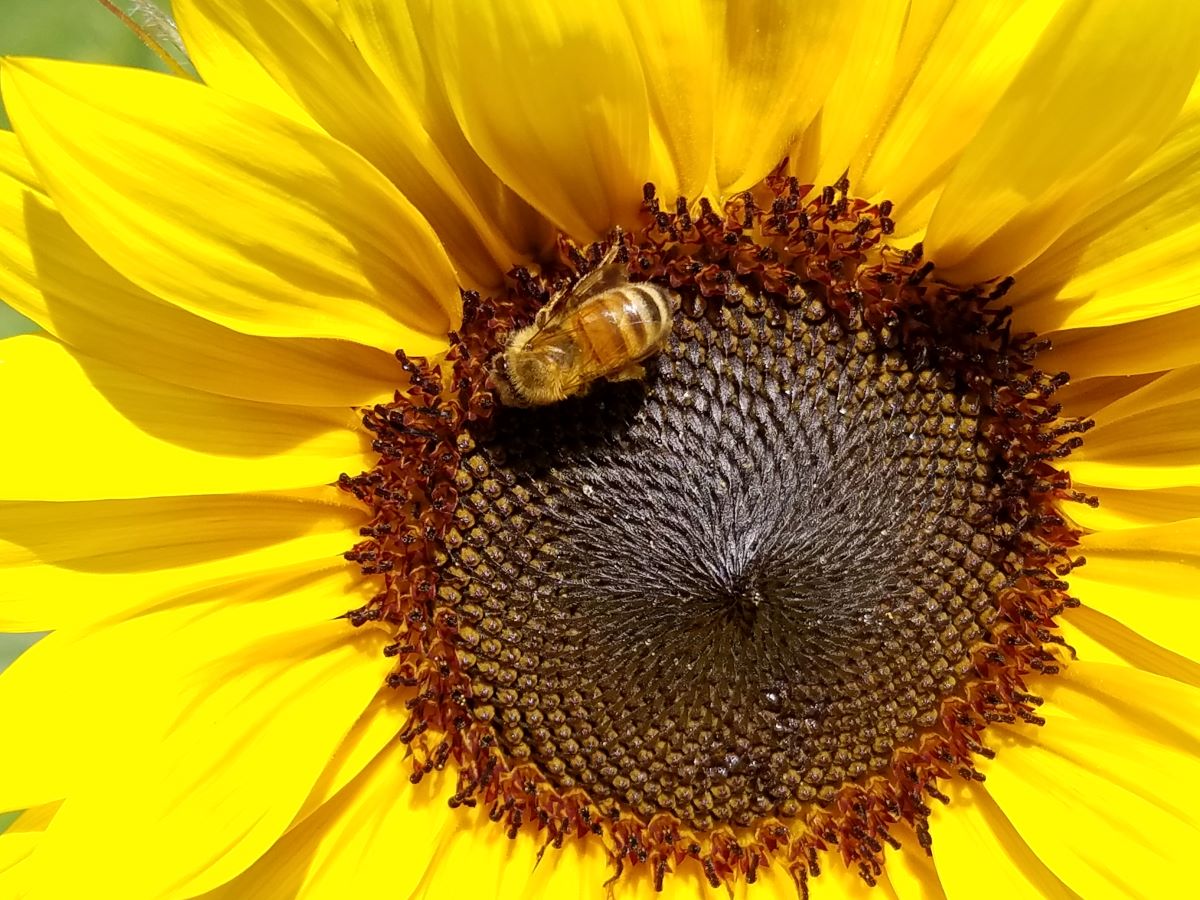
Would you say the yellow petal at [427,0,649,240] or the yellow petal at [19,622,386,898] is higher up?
the yellow petal at [427,0,649,240]

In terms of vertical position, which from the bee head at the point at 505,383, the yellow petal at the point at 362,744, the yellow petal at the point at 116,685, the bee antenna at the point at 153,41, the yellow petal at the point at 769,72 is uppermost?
the bee antenna at the point at 153,41

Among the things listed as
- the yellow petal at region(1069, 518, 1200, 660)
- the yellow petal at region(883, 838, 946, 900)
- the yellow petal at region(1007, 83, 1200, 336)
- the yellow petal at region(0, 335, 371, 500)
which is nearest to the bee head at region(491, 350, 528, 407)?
the yellow petal at region(0, 335, 371, 500)

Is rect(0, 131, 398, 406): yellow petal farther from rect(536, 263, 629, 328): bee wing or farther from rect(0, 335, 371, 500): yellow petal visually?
rect(536, 263, 629, 328): bee wing

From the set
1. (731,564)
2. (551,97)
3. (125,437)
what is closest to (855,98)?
(551,97)

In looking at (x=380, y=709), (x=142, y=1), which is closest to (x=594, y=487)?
(x=380, y=709)

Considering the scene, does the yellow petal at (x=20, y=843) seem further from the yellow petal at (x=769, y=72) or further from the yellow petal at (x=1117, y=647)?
the yellow petal at (x=1117, y=647)

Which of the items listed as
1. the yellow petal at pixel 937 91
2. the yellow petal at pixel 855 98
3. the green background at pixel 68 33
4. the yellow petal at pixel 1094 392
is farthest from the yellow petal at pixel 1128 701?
the green background at pixel 68 33

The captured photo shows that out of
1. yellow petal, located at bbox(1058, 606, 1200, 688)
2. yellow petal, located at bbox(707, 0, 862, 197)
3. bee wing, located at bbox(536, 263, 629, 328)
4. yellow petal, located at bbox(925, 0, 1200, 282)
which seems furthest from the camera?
yellow petal, located at bbox(1058, 606, 1200, 688)
